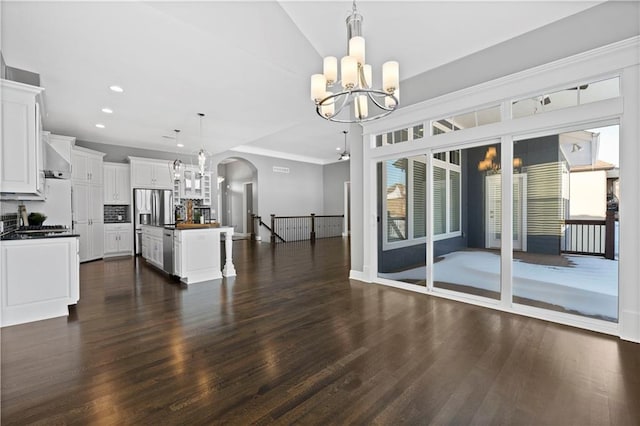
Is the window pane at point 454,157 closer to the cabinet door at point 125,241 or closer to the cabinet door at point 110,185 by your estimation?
the cabinet door at point 125,241

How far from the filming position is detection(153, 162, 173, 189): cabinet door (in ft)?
26.3

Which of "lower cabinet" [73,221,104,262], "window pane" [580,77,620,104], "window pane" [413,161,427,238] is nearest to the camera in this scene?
"window pane" [580,77,620,104]

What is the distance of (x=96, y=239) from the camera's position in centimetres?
699

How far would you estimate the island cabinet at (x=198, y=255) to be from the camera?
470 centimetres

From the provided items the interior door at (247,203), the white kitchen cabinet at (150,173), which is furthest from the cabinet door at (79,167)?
the interior door at (247,203)

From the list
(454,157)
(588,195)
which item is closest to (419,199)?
(454,157)

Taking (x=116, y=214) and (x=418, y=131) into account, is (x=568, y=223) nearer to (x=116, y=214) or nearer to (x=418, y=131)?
(x=418, y=131)

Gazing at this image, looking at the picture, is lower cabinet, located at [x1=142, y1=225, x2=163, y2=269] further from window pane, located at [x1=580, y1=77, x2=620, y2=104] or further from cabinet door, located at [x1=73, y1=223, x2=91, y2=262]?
window pane, located at [x1=580, y1=77, x2=620, y2=104]

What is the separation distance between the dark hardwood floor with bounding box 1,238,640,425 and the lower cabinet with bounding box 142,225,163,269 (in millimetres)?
1994

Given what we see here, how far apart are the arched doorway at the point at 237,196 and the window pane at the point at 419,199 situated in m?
8.76

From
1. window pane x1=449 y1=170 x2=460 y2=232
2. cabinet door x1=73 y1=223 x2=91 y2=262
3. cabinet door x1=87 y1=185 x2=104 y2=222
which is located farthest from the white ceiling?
cabinet door x1=73 y1=223 x2=91 y2=262

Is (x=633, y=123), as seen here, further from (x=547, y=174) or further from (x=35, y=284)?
(x=35, y=284)

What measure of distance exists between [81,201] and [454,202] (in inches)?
311

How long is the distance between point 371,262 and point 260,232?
267 inches
